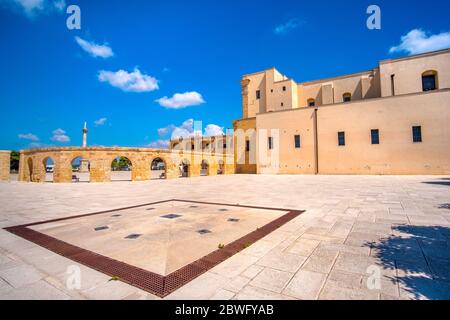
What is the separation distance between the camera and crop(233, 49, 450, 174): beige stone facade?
19406mm

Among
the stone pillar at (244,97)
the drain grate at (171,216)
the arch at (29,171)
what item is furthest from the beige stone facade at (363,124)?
the arch at (29,171)

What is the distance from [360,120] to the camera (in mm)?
21891

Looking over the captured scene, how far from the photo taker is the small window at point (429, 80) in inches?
921

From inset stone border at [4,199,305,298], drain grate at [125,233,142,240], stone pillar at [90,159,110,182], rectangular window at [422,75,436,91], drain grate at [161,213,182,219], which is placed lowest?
inset stone border at [4,199,305,298]

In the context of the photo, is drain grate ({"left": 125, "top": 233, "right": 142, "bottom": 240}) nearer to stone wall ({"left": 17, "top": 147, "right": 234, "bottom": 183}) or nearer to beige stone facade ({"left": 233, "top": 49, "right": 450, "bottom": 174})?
stone wall ({"left": 17, "top": 147, "right": 234, "bottom": 183})

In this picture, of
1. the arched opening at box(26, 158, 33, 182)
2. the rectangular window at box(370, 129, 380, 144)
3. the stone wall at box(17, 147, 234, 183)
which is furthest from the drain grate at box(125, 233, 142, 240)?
the arched opening at box(26, 158, 33, 182)

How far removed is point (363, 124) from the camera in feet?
71.3

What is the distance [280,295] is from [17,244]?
4.83m

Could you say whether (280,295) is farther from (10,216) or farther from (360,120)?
(360,120)

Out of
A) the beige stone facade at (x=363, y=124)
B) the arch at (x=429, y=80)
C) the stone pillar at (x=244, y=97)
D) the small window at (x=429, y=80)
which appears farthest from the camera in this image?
the stone pillar at (x=244, y=97)

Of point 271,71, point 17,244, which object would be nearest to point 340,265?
point 17,244

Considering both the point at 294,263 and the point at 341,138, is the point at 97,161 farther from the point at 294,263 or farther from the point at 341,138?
the point at 341,138

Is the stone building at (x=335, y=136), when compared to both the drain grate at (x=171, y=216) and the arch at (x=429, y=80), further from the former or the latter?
the drain grate at (x=171, y=216)

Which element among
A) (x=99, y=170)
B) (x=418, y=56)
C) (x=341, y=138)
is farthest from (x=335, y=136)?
(x=99, y=170)
